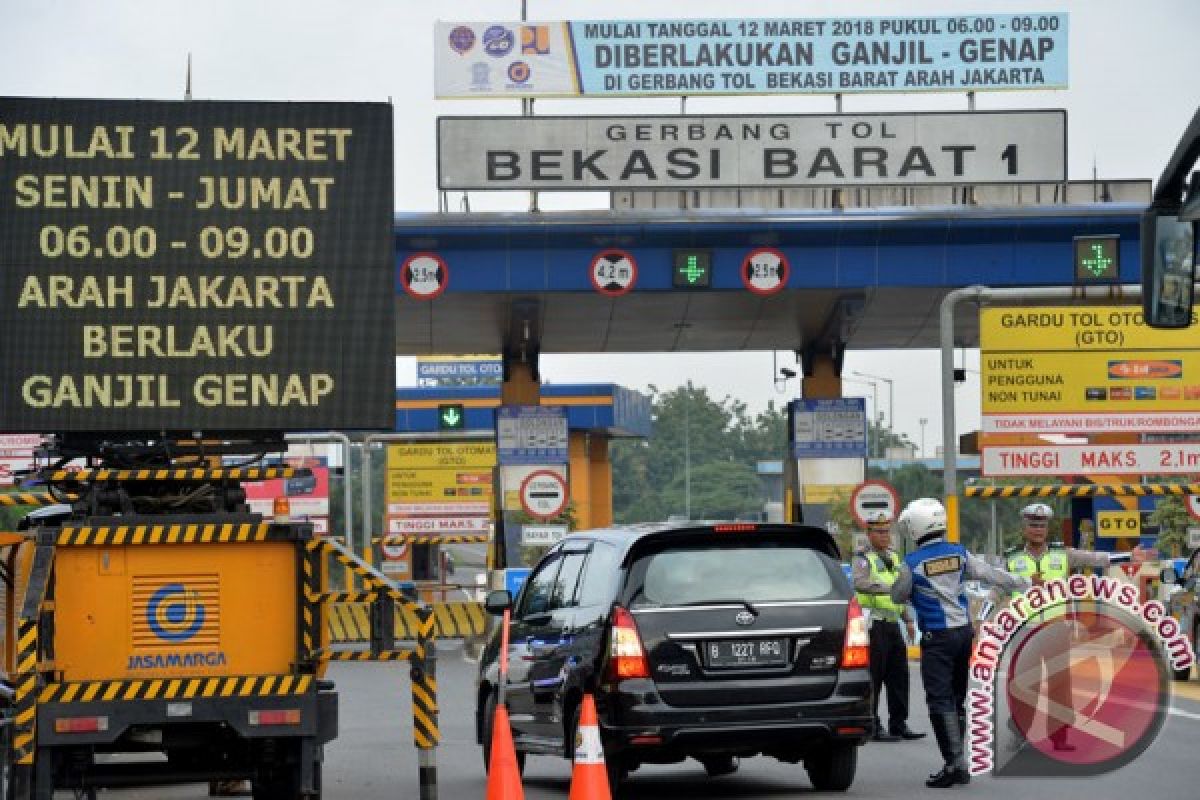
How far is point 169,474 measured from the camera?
1372 centimetres

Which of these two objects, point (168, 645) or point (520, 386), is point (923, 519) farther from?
point (520, 386)

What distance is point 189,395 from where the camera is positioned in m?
13.9

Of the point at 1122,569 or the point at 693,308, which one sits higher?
the point at 693,308

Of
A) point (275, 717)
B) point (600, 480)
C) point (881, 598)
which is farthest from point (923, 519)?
point (600, 480)

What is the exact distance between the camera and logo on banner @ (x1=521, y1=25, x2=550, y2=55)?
37031 millimetres

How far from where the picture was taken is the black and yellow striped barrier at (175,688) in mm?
12930

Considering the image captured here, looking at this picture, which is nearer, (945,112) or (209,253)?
(209,253)

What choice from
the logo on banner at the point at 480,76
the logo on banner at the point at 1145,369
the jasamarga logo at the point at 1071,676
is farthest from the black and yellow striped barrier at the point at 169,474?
the logo on banner at the point at 480,76

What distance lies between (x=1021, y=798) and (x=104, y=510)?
18.2ft

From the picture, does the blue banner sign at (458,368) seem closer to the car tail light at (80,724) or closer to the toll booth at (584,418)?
the toll booth at (584,418)

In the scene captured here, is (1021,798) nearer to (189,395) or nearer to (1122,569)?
(189,395)

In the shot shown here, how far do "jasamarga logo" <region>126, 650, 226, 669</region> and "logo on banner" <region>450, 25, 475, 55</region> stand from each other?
2479cm

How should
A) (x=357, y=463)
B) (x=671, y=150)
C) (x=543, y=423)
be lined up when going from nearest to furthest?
(x=671, y=150)
(x=543, y=423)
(x=357, y=463)

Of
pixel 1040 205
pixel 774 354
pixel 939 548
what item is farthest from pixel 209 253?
pixel 774 354
